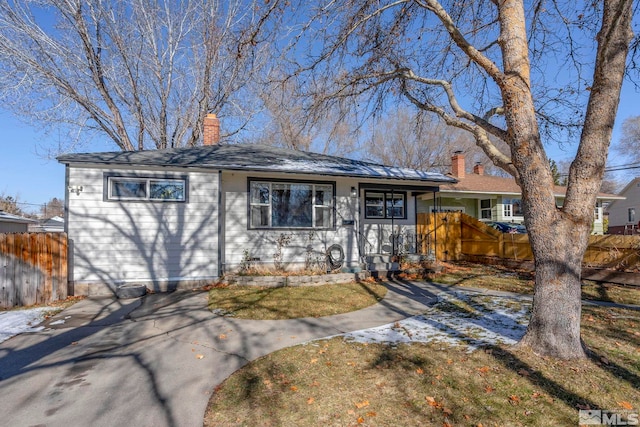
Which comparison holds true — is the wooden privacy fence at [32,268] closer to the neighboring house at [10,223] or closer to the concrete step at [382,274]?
the concrete step at [382,274]

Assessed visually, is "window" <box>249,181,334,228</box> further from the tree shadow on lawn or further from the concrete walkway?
the tree shadow on lawn

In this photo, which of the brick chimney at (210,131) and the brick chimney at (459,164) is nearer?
the brick chimney at (210,131)

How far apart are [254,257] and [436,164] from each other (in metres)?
21.4

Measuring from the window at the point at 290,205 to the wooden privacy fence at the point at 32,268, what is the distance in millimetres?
4195

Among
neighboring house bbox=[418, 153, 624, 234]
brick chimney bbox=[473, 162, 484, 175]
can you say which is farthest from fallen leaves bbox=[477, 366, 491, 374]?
brick chimney bbox=[473, 162, 484, 175]

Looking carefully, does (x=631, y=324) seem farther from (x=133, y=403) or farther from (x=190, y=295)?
(x=190, y=295)

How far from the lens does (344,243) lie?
9938 millimetres

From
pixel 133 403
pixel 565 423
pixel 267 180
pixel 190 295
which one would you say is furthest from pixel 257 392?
pixel 267 180

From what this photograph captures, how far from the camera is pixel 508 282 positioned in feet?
27.7

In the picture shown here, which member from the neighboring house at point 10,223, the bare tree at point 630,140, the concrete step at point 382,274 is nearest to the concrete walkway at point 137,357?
the concrete step at point 382,274

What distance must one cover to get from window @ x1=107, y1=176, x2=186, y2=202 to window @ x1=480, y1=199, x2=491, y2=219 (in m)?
17.9

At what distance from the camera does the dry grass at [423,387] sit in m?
2.70

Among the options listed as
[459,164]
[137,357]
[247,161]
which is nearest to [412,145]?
[459,164]

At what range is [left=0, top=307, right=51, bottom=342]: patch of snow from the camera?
516cm
